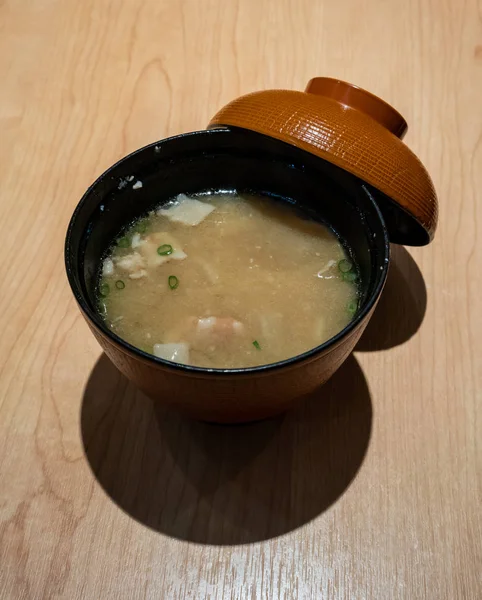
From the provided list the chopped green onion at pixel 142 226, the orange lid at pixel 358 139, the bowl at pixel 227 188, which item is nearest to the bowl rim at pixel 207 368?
the bowl at pixel 227 188

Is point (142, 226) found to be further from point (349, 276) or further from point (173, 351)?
point (349, 276)

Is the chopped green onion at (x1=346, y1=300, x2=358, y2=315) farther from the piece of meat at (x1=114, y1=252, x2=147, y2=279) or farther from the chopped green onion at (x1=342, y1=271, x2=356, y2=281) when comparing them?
the piece of meat at (x1=114, y1=252, x2=147, y2=279)

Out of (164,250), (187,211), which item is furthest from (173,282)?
(187,211)

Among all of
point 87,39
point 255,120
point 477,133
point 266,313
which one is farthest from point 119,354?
point 87,39

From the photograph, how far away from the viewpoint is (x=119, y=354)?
816 millimetres

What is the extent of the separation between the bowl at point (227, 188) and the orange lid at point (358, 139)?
30 mm

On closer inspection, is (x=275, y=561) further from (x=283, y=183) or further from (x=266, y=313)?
(x=283, y=183)

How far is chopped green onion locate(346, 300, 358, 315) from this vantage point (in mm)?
1040

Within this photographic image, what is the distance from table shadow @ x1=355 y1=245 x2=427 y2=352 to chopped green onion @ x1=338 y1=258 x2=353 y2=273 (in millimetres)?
140

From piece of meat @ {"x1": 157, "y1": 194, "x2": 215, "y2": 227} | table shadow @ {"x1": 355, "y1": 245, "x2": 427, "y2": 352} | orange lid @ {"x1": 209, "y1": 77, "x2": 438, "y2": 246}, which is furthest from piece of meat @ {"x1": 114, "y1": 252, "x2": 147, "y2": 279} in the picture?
table shadow @ {"x1": 355, "y1": 245, "x2": 427, "y2": 352}

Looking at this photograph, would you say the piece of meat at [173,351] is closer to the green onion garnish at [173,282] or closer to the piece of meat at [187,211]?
the green onion garnish at [173,282]

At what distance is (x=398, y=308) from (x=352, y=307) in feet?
0.63

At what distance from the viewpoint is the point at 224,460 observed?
1.00 m

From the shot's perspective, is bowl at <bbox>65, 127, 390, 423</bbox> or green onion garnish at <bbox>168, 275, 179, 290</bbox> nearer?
bowl at <bbox>65, 127, 390, 423</bbox>
